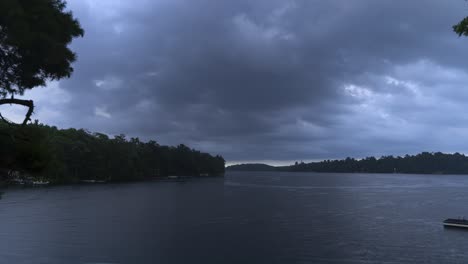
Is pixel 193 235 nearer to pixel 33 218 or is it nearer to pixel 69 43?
pixel 33 218

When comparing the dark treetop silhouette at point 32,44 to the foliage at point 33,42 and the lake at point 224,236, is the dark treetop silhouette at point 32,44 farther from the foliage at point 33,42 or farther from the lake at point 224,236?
the lake at point 224,236

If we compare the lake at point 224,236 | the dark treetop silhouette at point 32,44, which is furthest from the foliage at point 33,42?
the lake at point 224,236

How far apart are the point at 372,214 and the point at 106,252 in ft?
169

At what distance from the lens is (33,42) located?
40.8 ft

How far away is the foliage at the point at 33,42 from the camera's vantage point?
11.8 meters

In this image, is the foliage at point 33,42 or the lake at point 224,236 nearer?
the foliage at point 33,42

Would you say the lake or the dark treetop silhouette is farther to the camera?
the lake

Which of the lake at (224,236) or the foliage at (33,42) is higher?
the foliage at (33,42)

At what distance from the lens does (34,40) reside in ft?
40.5

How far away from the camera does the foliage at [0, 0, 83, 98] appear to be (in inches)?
463

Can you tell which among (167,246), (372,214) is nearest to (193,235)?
(167,246)

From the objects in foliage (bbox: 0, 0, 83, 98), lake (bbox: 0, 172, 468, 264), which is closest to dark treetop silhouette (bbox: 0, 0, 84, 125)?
foliage (bbox: 0, 0, 83, 98)

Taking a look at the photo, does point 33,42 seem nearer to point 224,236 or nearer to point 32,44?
point 32,44

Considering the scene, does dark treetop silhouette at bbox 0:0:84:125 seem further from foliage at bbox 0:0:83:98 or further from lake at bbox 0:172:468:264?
lake at bbox 0:172:468:264
